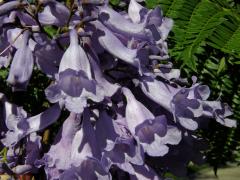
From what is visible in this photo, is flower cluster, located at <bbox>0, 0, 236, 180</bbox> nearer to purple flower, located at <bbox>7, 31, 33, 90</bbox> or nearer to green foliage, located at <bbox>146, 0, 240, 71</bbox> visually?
purple flower, located at <bbox>7, 31, 33, 90</bbox>

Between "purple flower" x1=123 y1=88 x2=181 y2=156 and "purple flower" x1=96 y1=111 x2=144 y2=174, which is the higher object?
"purple flower" x1=123 y1=88 x2=181 y2=156

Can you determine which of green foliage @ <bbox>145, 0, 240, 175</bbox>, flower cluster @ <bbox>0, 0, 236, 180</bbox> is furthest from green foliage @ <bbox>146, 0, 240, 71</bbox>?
flower cluster @ <bbox>0, 0, 236, 180</bbox>

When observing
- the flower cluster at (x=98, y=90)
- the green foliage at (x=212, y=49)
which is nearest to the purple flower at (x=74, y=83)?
the flower cluster at (x=98, y=90)

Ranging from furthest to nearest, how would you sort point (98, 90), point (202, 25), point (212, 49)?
1. point (212, 49)
2. point (202, 25)
3. point (98, 90)

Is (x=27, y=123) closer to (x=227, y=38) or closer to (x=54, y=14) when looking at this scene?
(x=54, y=14)

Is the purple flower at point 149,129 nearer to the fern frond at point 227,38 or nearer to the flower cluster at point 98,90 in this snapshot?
the flower cluster at point 98,90

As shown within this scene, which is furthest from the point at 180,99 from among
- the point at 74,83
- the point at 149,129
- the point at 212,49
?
the point at 212,49

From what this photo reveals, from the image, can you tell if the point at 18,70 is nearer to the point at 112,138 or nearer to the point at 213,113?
the point at 112,138

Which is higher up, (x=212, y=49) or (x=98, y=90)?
(x=98, y=90)

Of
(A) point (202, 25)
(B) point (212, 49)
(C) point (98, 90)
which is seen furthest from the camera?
(B) point (212, 49)
